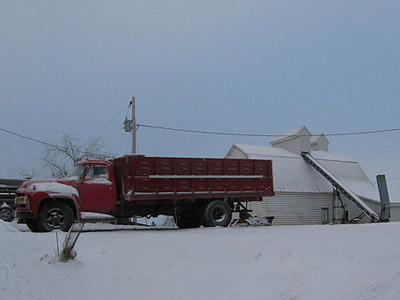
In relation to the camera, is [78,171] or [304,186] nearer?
[78,171]

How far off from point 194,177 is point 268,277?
28.6 ft

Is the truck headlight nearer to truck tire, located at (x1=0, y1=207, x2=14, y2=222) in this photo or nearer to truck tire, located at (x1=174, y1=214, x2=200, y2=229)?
truck tire, located at (x1=174, y1=214, x2=200, y2=229)

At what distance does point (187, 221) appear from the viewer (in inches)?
695

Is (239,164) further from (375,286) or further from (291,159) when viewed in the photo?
(291,159)

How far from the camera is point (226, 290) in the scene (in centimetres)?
713

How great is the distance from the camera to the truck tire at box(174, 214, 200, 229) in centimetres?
1738

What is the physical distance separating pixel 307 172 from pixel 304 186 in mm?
2011

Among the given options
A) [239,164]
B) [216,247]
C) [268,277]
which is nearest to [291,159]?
[239,164]

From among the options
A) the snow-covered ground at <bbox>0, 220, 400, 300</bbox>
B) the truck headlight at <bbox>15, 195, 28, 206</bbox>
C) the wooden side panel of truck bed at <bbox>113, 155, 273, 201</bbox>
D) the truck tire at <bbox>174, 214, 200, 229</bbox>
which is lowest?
the snow-covered ground at <bbox>0, 220, 400, 300</bbox>

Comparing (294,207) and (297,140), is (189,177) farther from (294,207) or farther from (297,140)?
(297,140)

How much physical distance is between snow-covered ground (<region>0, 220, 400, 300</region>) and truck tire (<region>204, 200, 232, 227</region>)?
19.4 ft

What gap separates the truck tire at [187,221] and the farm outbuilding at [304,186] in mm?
13308

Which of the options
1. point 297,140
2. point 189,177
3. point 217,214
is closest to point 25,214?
point 189,177

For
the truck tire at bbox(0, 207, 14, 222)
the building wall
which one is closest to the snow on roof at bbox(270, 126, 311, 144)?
the building wall
